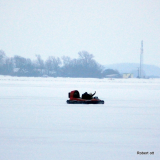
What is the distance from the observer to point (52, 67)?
102625 millimetres

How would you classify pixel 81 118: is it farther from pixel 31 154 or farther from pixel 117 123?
pixel 31 154

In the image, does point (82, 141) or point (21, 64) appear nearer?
point (82, 141)

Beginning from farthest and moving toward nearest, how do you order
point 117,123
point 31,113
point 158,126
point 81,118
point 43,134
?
point 31,113 < point 81,118 < point 117,123 < point 158,126 < point 43,134

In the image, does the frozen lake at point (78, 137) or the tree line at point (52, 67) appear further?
the tree line at point (52, 67)

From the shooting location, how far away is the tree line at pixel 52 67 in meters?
96.2

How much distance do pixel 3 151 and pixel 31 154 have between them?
421mm

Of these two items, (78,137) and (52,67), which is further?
(52,67)

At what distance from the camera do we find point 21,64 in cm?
9738

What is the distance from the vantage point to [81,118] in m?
9.82

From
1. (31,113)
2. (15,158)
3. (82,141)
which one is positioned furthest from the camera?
(31,113)

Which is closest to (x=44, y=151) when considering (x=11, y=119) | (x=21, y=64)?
(x=11, y=119)

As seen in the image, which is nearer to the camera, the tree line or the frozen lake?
the frozen lake

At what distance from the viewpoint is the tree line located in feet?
316

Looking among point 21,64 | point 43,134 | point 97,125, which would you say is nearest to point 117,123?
point 97,125
